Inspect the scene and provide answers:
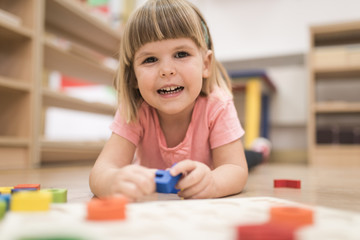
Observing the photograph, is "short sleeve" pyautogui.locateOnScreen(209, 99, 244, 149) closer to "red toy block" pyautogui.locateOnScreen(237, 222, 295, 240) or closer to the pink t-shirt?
the pink t-shirt

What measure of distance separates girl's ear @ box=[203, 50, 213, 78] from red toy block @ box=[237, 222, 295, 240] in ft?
1.88

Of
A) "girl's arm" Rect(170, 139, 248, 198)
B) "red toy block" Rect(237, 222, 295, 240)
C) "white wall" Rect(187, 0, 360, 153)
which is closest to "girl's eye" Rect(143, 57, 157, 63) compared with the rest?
"girl's arm" Rect(170, 139, 248, 198)

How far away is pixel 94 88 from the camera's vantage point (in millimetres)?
4035

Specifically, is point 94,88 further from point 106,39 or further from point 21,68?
point 21,68

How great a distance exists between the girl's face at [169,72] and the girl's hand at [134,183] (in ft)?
0.82

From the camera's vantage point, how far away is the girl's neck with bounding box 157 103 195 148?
0.84m

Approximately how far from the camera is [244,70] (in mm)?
2350

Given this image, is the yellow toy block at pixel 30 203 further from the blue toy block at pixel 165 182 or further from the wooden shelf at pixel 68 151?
the wooden shelf at pixel 68 151

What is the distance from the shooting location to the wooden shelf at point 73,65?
1.67 m

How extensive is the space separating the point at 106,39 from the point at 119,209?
6.47 ft

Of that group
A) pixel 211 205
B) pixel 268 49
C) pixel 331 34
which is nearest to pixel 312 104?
pixel 331 34

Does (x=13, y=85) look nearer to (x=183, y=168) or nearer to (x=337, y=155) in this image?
(x=183, y=168)

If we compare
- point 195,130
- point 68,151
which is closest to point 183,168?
point 195,130

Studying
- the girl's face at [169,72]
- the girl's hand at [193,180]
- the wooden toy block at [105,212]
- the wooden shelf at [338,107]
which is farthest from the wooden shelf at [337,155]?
the wooden toy block at [105,212]
